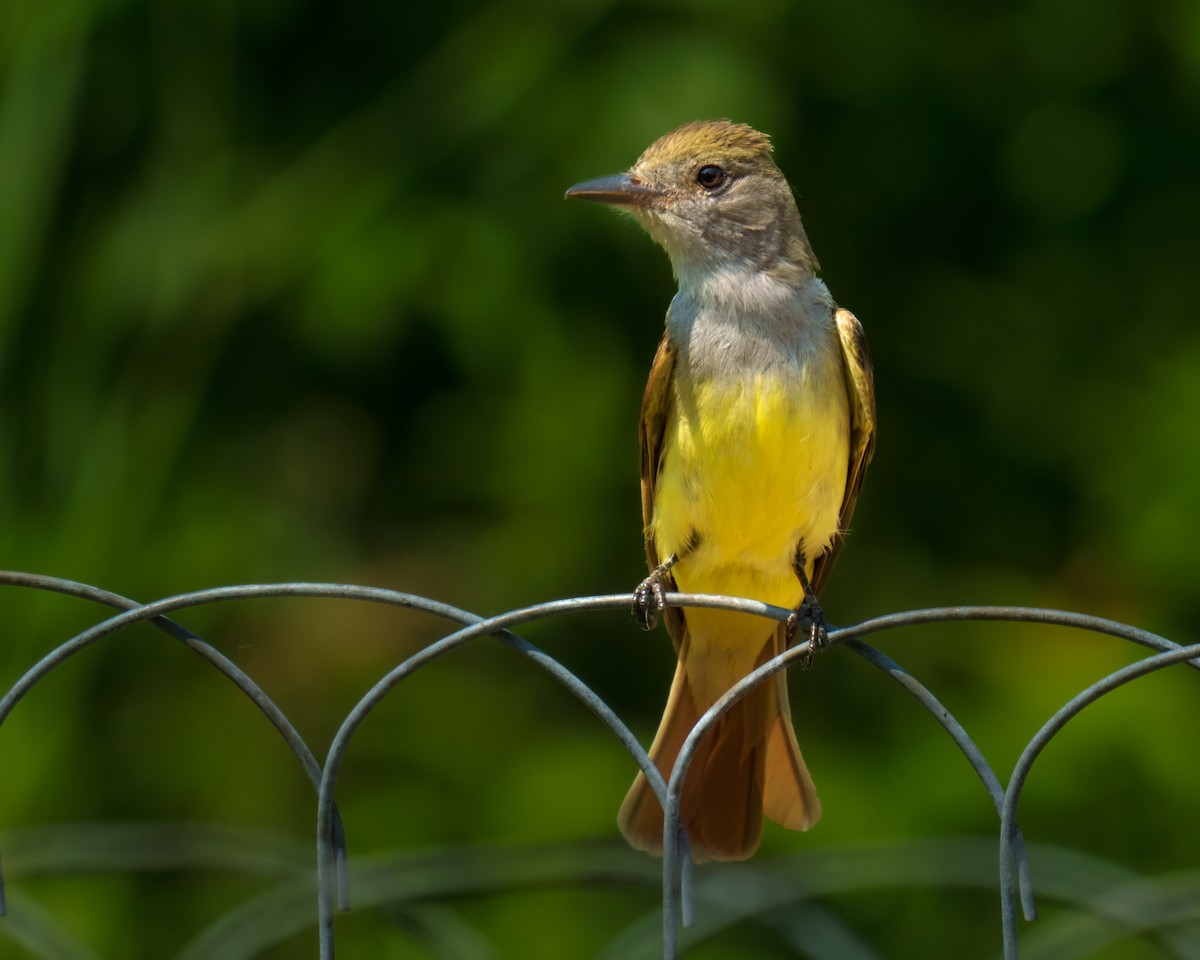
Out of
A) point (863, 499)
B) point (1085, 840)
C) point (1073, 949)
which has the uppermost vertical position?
point (863, 499)

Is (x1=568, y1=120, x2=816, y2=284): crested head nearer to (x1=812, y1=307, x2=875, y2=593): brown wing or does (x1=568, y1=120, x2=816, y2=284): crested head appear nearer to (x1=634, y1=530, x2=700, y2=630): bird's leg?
(x1=812, y1=307, x2=875, y2=593): brown wing

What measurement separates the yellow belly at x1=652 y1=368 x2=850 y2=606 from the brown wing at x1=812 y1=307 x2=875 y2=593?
0.10 feet

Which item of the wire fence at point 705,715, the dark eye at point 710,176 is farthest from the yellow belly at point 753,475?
the wire fence at point 705,715

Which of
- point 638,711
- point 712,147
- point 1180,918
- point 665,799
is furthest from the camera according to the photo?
point 638,711

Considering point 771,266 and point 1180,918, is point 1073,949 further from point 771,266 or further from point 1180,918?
point 771,266

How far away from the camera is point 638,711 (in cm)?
525

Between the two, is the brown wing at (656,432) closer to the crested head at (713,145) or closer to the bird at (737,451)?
the bird at (737,451)

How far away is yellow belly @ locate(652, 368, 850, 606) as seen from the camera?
10.4 feet

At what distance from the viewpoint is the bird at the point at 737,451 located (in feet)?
10.1

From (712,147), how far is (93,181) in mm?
2262

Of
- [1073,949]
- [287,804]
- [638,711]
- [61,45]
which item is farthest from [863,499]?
[61,45]

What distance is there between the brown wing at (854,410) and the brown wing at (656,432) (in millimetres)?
326

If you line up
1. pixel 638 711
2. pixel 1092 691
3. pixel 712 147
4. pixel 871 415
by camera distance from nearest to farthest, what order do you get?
pixel 1092 691, pixel 871 415, pixel 712 147, pixel 638 711

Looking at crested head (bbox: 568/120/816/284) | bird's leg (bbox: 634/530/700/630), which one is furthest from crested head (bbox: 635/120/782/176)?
bird's leg (bbox: 634/530/700/630)
